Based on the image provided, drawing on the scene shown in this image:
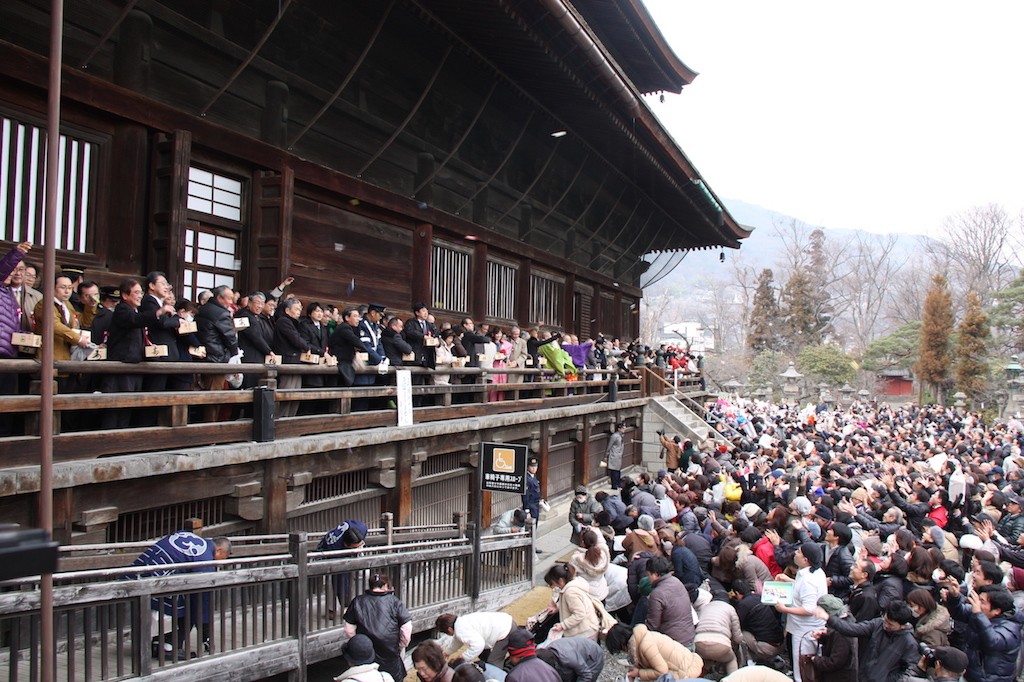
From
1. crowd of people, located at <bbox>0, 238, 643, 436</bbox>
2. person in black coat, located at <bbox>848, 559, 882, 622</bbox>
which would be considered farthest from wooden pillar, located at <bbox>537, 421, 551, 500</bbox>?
person in black coat, located at <bbox>848, 559, 882, 622</bbox>

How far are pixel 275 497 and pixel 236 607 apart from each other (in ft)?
6.42

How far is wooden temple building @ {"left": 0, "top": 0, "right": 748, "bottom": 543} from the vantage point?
7246mm

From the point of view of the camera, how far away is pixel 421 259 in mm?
14039

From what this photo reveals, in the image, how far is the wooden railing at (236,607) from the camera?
15.7 feet

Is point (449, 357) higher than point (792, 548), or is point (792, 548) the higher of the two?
point (449, 357)

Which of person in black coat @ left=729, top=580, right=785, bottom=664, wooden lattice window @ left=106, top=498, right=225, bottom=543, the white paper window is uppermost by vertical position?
the white paper window

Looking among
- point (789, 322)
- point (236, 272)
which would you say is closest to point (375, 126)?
point (236, 272)

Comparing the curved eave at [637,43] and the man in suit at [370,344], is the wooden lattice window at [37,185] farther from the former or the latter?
the curved eave at [637,43]

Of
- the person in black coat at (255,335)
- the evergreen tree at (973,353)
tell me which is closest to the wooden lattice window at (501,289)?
the person in black coat at (255,335)

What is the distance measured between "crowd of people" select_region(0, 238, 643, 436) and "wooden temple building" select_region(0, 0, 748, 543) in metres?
0.54

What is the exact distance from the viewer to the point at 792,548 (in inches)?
328

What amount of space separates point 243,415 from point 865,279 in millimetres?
75721

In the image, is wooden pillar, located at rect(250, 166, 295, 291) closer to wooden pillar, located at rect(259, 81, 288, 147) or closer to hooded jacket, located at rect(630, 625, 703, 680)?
wooden pillar, located at rect(259, 81, 288, 147)

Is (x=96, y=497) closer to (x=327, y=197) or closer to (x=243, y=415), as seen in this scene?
(x=243, y=415)
